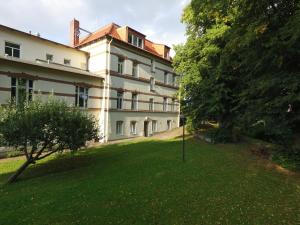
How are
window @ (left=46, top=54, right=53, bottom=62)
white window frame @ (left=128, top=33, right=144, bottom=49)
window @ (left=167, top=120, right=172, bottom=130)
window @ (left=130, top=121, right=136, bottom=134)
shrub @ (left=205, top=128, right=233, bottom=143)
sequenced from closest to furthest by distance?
shrub @ (left=205, top=128, right=233, bottom=143) < window @ (left=46, top=54, right=53, bottom=62) < white window frame @ (left=128, top=33, right=144, bottom=49) < window @ (left=130, top=121, right=136, bottom=134) < window @ (left=167, top=120, right=172, bottom=130)

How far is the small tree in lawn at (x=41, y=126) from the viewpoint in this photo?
10695 millimetres

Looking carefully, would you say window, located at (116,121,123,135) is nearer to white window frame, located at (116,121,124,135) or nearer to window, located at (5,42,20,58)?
white window frame, located at (116,121,124,135)

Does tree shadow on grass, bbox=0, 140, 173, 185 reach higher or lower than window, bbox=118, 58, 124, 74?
lower

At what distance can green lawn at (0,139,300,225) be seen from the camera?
7020 millimetres

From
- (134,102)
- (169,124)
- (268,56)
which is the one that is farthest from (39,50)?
(169,124)

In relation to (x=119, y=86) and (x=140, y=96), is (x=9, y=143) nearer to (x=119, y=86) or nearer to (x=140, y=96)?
(x=119, y=86)

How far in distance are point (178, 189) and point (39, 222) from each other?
16.6 ft

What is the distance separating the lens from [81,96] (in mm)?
22656

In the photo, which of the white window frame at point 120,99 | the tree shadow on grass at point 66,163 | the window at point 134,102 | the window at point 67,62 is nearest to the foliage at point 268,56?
the tree shadow on grass at point 66,163

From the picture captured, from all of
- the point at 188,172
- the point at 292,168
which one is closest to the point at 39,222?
the point at 188,172

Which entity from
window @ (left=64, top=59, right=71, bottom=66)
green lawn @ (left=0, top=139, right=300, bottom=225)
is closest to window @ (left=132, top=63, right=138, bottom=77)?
window @ (left=64, top=59, right=71, bottom=66)

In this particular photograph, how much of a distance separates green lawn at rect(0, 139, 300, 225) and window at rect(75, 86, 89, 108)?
9280 mm

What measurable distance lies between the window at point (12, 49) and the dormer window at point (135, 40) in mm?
11803

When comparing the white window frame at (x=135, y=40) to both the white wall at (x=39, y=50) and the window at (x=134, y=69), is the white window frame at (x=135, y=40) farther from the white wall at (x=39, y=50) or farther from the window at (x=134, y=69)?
the white wall at (x=39, y=50)
